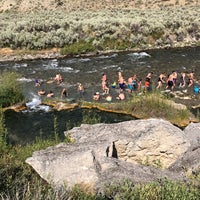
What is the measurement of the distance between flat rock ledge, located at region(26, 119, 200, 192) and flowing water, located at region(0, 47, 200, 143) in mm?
7002

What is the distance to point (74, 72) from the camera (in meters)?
30.4

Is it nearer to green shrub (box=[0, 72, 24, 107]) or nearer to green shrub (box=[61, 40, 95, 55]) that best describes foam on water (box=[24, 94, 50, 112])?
green shrub (box=[0, 72, 24, 107])

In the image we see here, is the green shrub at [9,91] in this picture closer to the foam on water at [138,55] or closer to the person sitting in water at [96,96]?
the person sitting in water at [96,96]

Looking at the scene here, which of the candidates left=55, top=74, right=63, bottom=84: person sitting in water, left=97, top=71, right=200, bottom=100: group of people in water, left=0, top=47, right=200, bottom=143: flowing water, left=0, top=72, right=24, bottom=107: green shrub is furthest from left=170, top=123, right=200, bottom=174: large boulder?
left=55, top=74, right=63, bottom=84: person sitting in water

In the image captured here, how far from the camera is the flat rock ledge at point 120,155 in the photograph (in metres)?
8.82

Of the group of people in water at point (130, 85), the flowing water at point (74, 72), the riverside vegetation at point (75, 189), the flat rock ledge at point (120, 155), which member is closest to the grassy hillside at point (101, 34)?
the flowing water at point (74, 72)

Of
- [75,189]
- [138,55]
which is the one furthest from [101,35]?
[75,189]

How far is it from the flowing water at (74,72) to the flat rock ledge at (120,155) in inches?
276

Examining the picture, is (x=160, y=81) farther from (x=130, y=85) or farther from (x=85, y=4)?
(x=85, y=4)

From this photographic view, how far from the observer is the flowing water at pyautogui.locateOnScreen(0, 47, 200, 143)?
64.2 feet

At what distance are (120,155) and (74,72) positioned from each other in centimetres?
1980

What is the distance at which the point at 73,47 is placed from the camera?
1505 inches

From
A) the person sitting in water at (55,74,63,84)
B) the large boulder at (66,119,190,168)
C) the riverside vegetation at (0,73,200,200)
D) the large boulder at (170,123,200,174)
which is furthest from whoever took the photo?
the person sitting in water at (55,74,63,84)

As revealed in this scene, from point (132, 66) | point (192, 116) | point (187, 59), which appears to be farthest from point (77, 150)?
point (187, 59)
